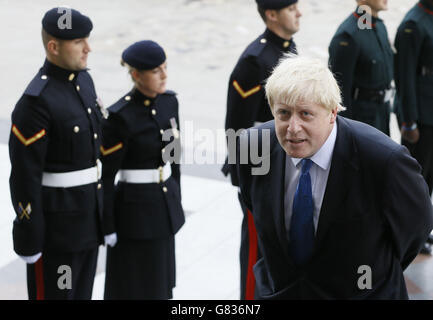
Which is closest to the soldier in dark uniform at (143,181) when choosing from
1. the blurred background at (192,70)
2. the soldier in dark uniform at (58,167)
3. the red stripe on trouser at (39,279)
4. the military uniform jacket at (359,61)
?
the soldier in dark uniform at (58,167)

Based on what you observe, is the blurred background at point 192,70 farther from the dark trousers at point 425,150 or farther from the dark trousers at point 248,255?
the dark trousers at point 425,150

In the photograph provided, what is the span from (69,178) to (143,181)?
476mm

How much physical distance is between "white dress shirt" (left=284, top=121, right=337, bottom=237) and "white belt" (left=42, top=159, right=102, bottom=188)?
53.5 inches

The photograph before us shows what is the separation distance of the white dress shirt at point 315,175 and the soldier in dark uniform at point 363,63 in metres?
2.29

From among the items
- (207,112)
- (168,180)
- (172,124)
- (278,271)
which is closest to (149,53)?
(172,124)

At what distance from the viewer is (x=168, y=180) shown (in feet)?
14.6

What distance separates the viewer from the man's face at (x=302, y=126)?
273cm

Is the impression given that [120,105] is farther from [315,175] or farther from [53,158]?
[315,175]

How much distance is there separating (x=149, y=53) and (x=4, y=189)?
2.86 m

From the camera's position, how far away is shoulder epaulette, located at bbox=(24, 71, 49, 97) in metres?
3.80

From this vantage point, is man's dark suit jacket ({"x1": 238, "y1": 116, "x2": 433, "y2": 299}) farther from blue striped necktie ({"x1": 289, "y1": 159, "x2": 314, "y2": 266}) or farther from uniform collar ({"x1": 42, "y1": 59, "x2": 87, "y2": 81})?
uniform collar ({"x1": 42, "y1": 59, "x2": 87, "y2": 81})

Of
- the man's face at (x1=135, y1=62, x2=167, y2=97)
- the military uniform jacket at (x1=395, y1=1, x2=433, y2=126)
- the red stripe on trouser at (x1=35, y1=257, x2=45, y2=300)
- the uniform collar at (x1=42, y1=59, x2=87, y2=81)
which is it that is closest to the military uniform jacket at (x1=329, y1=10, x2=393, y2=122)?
the military uniform jacket at (x1=395, y1=1, x2=433, y2=126)

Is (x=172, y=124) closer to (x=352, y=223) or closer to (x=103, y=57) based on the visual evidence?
(x=352, y=223)

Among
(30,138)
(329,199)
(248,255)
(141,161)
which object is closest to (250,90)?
(141,161)
